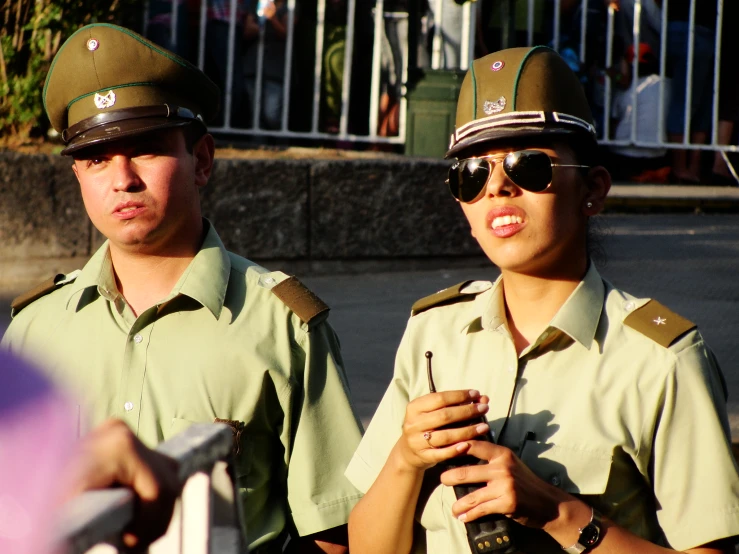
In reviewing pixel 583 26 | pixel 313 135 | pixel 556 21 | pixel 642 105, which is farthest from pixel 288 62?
pixel 642 105

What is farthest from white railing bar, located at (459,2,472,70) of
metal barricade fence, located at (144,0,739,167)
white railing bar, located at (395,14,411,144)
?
white railing bar, located at (395,14,411,144)

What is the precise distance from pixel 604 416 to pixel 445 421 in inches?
13.5

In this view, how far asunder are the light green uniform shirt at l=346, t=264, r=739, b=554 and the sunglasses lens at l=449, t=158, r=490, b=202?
0.23 metres

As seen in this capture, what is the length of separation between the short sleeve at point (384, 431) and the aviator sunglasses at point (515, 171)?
0.37 m

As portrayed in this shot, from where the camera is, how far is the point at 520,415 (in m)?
2.31

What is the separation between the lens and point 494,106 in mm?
2426

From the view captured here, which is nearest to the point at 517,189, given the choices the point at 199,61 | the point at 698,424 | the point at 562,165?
the point at 562,165

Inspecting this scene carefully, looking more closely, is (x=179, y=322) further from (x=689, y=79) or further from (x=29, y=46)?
(x=689, y=79)

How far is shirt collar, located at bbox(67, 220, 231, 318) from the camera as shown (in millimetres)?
2744

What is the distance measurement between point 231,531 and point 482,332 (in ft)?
3.57

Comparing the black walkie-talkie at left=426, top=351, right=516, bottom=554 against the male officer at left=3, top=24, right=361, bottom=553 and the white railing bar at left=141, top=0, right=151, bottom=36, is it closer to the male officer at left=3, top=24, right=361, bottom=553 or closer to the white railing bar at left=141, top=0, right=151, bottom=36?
the male officer at left=3, top=24, right=361, bottom=553

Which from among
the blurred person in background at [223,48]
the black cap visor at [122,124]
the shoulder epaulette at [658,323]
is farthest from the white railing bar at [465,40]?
the shoulder epaulette at [658,323]

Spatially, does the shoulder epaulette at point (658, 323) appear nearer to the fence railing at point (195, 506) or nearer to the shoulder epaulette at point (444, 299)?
the shoulder epaulette at point (444, 299)

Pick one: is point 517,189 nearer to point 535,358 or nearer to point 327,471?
point 535,358
